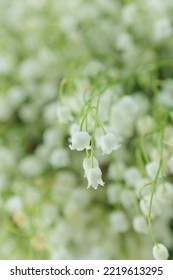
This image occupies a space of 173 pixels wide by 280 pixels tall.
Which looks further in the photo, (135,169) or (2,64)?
(2,64)

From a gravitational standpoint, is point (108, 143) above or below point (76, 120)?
below

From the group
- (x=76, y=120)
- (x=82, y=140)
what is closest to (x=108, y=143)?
(x=82, y=140)

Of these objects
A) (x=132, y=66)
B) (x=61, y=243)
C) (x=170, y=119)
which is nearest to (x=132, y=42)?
(x=132, y=66)

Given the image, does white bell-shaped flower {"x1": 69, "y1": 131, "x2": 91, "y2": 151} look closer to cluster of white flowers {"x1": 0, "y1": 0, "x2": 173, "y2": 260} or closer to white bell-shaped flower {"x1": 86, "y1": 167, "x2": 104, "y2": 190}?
white bell-shaped flower {"x1": 86, "y1": 167, "x2": 104, "y2": 190}

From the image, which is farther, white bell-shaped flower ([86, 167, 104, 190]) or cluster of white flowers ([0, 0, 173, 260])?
cluster of white flowers ([0, 0, 173, 260])

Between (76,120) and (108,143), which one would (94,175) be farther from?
(76,120)

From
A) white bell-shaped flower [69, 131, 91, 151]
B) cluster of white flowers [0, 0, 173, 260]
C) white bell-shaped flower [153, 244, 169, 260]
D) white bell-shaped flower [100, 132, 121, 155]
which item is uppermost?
cluster of white flowers [0, 0, 173, 260]

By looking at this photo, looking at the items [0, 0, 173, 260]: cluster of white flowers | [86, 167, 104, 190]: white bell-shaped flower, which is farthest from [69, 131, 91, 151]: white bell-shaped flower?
[0, 0, 173, 260]: cluster of white flowers

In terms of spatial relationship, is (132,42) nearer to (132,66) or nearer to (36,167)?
(132,66)
